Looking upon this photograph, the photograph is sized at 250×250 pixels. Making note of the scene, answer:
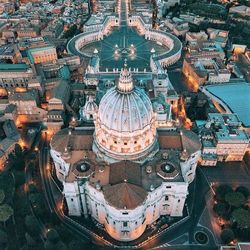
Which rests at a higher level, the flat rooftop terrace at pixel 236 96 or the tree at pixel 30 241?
the flat rooftop terrace at pixel 236 96

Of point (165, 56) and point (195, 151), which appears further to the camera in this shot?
point (165, 56)

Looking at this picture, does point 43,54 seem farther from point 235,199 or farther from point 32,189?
point 235,199

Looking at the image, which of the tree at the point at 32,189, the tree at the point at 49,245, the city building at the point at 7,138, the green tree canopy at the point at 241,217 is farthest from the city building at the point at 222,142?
the city building at the point at 7,138

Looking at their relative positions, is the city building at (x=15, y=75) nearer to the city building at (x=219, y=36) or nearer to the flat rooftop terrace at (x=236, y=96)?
the flat rooftop terrace at (x=236, y=96)

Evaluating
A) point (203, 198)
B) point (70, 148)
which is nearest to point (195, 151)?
point (203, 198)

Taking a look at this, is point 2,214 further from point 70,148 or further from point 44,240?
point 70,148

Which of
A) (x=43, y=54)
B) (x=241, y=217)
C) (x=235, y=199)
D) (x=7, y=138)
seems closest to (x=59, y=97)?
(x=7, y=138)

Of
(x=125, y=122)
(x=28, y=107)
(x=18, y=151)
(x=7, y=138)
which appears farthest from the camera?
(x=28, y=107)
